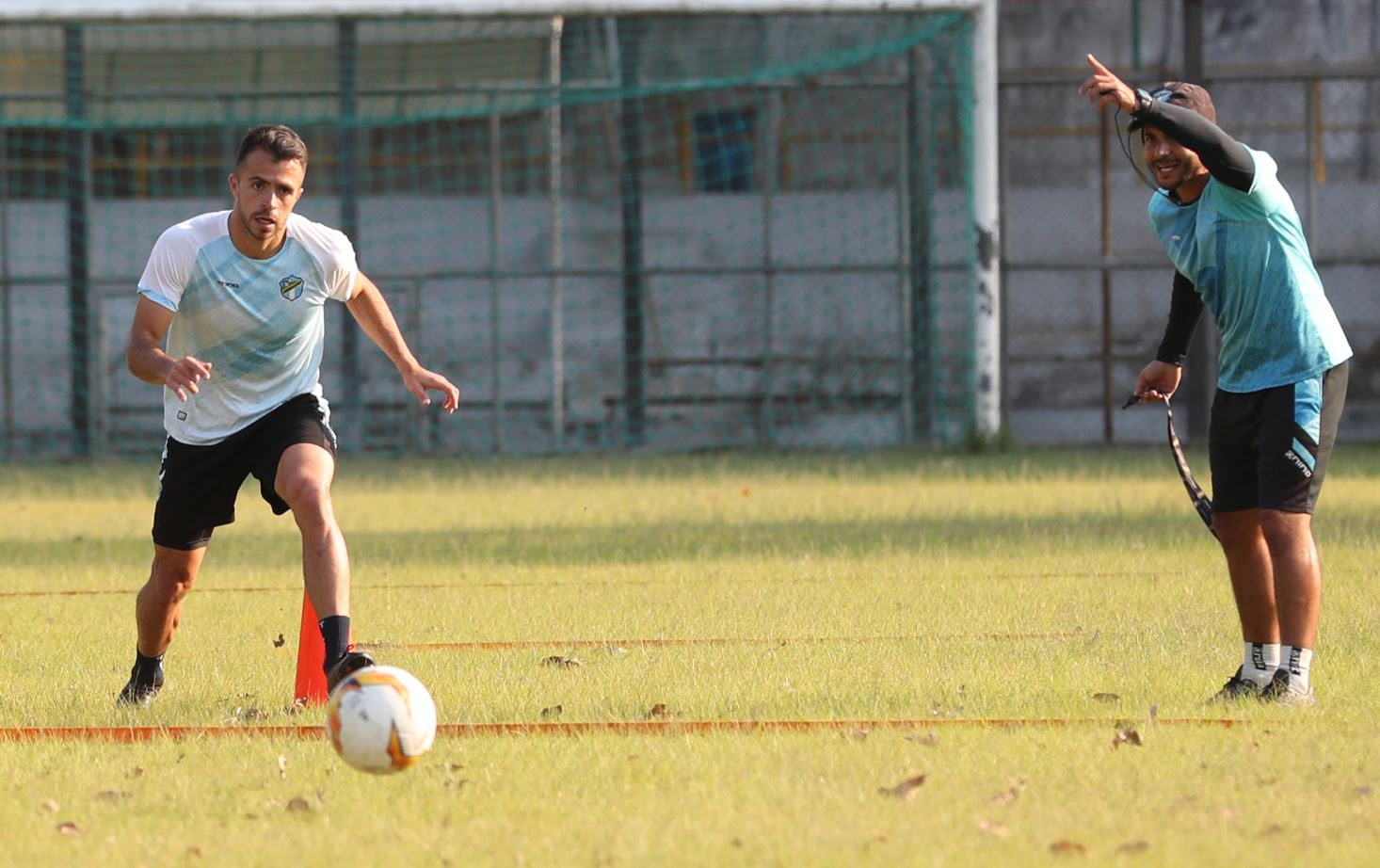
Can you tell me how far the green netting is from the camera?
20.8 meters

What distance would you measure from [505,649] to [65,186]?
51.2ft

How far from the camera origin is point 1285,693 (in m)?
5.69

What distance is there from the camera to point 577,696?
6066mm

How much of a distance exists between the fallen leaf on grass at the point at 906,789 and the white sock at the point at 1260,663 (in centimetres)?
159

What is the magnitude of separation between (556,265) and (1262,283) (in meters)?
15.1

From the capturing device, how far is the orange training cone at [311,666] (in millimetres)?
6020

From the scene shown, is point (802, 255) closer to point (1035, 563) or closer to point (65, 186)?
point (65, 186)

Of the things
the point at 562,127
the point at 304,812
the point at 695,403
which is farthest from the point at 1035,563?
the point at 562,127

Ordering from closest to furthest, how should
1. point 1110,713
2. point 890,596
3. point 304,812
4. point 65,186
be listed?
point 304,812
point 1110,713
point 890,596
point 65,186

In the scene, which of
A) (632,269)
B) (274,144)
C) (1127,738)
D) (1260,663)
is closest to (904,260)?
(632,269)

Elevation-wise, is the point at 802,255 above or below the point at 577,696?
above

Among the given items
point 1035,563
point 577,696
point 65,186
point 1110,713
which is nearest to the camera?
point 1110,713

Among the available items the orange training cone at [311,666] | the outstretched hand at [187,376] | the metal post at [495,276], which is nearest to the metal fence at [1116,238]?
the metal post at [495,276]

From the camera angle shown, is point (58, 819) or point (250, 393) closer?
point (58, 819)
